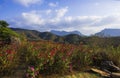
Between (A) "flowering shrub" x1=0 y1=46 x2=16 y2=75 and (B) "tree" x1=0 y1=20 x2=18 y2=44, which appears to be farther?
(B) "tree" x1=0 y1=20 x2=18 y2=44

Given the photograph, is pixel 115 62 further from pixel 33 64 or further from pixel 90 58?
pixel 33 64

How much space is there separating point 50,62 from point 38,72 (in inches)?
32.6

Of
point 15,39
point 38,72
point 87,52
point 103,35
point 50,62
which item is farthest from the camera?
point 103,35

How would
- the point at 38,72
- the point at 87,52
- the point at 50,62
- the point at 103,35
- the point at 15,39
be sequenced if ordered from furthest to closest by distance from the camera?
the point at 103,35 → the point at 15,39 → the point at 87,52 → the point at 50,62 → the point at 38,72

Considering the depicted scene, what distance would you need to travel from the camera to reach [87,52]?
12117 mm

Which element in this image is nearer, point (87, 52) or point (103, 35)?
point (87, 52)

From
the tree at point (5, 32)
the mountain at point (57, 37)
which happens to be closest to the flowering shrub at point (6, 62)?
the mountain at point (57, 37)

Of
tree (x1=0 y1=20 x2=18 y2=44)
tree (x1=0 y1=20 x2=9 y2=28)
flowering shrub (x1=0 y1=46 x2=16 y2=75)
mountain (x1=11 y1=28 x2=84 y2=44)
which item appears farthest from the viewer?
mountain (x1=11 y1=28 x2=84 y2=44)

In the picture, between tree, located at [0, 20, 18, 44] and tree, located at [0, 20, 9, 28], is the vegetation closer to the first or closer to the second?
tree, located at [0, 20, 18, 44]

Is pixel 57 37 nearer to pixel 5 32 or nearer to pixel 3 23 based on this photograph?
pixel 3 23

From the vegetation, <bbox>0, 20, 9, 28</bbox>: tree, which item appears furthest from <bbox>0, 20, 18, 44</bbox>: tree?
the vegetation

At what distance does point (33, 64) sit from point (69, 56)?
6.30 ft

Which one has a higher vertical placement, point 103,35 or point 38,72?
point 103,35

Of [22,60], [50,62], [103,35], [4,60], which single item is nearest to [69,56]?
[50,62]
